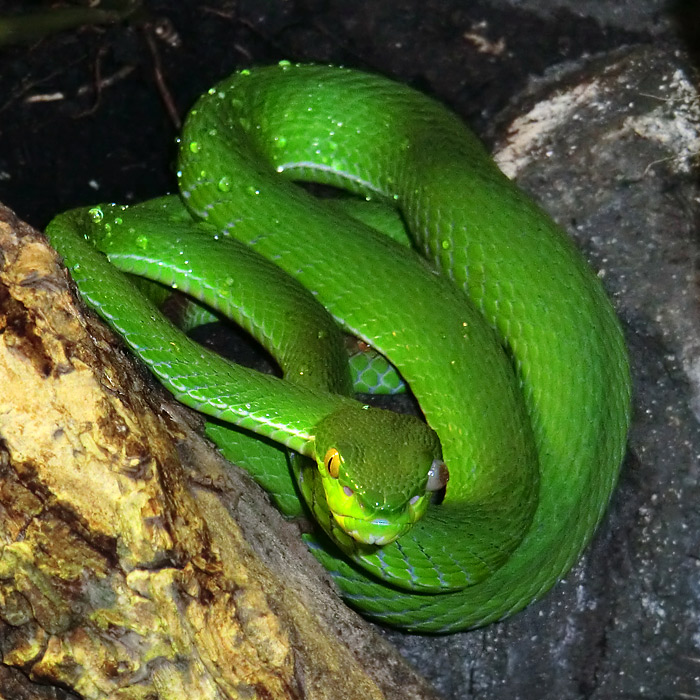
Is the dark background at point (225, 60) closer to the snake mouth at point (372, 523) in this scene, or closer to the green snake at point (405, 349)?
the green snake at point (405, 349)

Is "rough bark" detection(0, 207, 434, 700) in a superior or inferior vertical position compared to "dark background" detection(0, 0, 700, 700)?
inferior

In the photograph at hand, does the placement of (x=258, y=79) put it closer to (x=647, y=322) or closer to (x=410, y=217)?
(x=410, y=217)

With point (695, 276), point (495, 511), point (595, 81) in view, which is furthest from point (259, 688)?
point (595, 81)

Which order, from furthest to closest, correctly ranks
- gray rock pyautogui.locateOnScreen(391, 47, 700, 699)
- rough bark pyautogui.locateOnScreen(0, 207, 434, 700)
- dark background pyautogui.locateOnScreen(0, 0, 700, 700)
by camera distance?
dark background pyautogui.locateOnScreen(0, 0, 700, 700) < gray rock pyautogui.locateOnScreen(391, 47, 700, 699) < rough bark pyautogui.locateOnScreen(0, 207, 434, 700)

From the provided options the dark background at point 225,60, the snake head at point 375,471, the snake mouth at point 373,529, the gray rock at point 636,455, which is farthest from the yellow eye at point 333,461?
the dark background at point 225,60

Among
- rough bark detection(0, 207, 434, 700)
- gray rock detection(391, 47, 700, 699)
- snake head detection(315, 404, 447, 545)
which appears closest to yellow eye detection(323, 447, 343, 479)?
snake head detection(315, 404, 447, 545)

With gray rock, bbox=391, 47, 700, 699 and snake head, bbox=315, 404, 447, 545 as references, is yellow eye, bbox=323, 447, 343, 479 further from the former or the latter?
gray rock, bbox=391, 47, 700, 699

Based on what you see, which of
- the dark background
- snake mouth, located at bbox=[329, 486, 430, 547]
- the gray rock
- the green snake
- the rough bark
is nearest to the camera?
the rough bark

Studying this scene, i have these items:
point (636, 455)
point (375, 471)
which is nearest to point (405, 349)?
point (375, 471)
